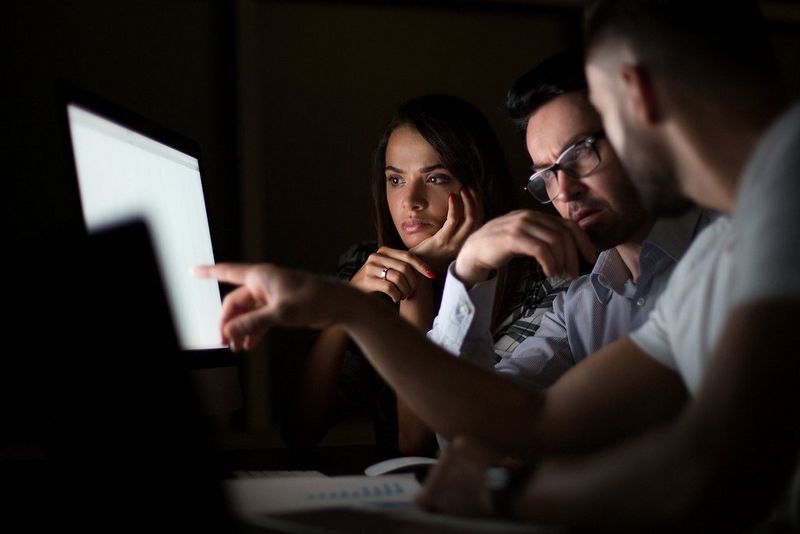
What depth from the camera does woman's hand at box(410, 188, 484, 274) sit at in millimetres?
1990

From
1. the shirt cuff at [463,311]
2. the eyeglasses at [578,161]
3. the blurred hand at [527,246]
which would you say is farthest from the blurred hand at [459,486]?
the eyeglasses at [578,161]

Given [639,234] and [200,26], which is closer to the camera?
[639,234]

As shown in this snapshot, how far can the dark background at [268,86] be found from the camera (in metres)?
2.20

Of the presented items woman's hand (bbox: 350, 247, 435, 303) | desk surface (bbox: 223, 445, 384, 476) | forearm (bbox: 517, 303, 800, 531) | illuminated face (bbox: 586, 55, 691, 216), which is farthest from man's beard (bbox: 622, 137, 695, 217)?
woman's hand (bbox: 350, 247, 435, 303)

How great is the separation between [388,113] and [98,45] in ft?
2.89

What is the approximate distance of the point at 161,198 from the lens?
1383 mm

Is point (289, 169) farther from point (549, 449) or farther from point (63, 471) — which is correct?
point (63, 471)

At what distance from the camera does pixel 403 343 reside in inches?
41.4

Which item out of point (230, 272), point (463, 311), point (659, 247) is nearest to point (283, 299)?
point (230, 272)

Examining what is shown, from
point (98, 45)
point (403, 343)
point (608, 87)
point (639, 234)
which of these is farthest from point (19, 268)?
point (98, 45)

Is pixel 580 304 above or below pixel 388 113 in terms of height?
below

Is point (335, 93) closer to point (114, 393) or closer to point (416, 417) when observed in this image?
point (416, 417)

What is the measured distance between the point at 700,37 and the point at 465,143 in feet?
4.52

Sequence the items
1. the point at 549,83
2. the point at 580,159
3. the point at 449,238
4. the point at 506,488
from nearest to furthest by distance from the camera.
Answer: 1. the point at 506,488
2. the point at 580,159
3. the point at 549,83
4. the point at 449,238
